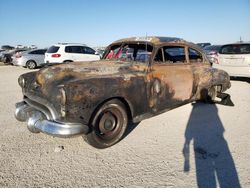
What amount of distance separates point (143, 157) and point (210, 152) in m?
1.09

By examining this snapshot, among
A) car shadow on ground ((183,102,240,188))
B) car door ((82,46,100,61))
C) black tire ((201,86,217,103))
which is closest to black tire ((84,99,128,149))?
car shadow on ground ((183,102,240,188))

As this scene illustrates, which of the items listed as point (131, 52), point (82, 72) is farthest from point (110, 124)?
point (131, 52)

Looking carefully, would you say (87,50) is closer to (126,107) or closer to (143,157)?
(126,107)

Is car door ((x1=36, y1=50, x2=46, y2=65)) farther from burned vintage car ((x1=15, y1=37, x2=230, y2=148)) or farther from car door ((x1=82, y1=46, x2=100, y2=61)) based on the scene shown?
burned vintage car ((x1=15, y1=37, x2=230, y2=148))

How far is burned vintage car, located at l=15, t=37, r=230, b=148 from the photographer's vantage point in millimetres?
3543

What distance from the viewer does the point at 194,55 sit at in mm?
5996

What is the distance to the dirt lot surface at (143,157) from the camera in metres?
3.10

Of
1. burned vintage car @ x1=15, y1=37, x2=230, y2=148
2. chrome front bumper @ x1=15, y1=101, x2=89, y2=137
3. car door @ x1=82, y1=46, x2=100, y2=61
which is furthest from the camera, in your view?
car door @ x1=82, y1=46, x2=100, y2=61

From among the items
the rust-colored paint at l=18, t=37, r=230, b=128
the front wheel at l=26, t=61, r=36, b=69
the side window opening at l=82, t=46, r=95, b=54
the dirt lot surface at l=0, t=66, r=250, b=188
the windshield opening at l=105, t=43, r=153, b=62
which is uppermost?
the side window opening at l=82, t=46, r=95, b=54

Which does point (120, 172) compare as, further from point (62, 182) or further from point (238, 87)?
point (238, 87)

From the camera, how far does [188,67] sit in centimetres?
545

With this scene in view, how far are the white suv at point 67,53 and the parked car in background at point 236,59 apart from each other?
7697 mm

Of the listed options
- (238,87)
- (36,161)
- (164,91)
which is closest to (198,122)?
(164,91)

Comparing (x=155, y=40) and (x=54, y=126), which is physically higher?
(x=155, y=40)
